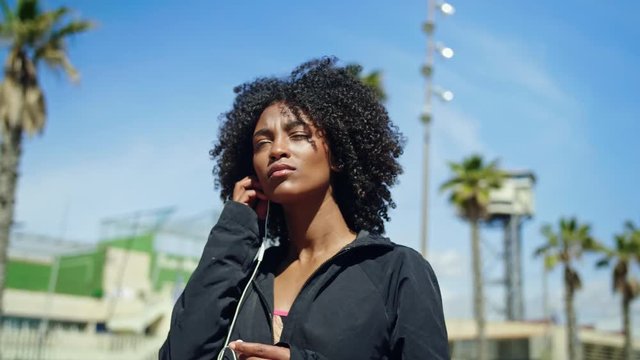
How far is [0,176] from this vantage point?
1427cm

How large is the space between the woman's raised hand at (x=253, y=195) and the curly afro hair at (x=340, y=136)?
233 mm

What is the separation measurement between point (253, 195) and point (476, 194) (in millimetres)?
27532

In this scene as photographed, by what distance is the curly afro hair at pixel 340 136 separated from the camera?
2.54 m

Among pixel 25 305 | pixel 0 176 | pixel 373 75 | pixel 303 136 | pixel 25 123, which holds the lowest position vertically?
pixel 25 305

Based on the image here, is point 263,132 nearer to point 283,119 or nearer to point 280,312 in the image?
point 283,119

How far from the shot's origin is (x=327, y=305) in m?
2.06

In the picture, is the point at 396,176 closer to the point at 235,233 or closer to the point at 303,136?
the point at 303,136

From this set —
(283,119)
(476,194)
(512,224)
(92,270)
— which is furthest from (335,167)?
(512,224)

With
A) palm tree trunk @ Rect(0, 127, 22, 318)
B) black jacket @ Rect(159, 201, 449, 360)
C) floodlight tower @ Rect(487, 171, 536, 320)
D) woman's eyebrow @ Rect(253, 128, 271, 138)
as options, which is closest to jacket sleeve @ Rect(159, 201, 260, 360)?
black jacket @ Rect(159, 201, 449, 360)

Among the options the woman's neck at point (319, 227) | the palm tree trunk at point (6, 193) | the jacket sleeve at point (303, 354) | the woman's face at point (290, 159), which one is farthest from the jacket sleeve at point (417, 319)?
the palm tree trunk at point (6, 193)

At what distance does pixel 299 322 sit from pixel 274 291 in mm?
290

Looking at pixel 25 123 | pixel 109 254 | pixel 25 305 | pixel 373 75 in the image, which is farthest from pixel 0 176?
pixel 109 254

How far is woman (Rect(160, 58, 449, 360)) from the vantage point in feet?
6.64

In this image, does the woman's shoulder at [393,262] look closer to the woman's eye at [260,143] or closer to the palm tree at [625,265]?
the woman's eye at [260,143]
